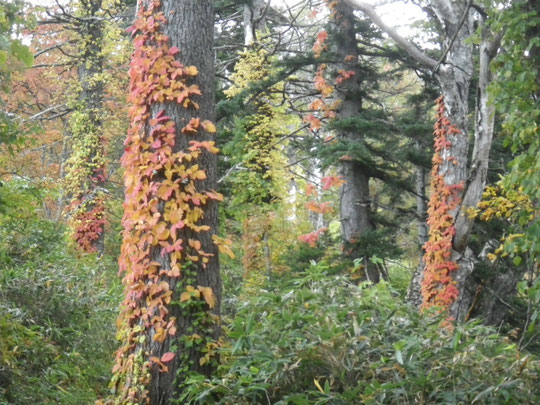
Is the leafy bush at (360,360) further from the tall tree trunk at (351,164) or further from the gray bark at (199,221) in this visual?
the tall tree trunk at (351,164)

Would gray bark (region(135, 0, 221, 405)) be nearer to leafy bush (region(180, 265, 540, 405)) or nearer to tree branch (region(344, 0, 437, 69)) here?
leafy bush (region(180, 265, 540, 405))

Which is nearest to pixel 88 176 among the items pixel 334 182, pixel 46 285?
pixel 334 182

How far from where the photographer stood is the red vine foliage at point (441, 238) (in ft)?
30.7

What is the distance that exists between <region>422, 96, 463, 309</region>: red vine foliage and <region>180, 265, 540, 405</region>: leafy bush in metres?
4.77

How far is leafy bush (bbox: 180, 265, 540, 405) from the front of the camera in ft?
11.6

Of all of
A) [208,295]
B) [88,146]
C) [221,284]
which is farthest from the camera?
[88,146]

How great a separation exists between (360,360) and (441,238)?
5933 millimetres

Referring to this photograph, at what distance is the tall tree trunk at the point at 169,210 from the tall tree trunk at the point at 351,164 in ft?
21.0

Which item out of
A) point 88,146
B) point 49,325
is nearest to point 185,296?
point 49,325

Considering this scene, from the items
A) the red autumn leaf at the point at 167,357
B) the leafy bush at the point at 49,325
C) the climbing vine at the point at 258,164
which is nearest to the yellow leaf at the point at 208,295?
the red autumn leaf at the point at 167,357

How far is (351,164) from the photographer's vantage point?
12102mm

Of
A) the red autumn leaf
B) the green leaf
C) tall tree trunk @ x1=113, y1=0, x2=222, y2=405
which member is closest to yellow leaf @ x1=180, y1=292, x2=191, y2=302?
tall tree trunk @ x1=113, y1=0, x2=222, y2=405

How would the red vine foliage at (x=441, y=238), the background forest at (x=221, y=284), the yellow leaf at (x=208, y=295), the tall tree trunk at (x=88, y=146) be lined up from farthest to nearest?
the tall tree trunk at (x=88, y=146)
the red vine foliage at (x=441, y=238)
the yellow leaf at (x=208, y=295)
the background forest at (x=221, y=284)

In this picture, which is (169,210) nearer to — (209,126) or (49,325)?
(209,126)
